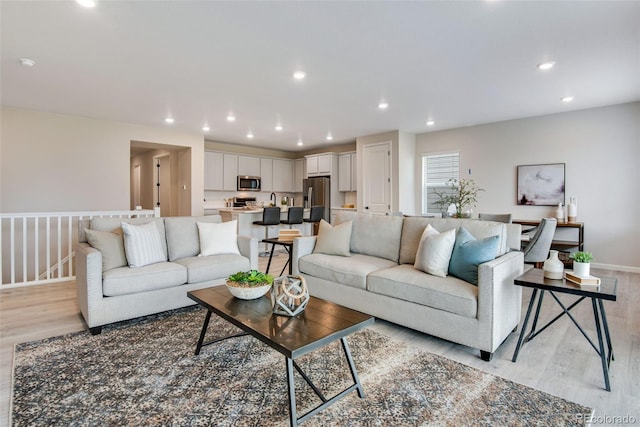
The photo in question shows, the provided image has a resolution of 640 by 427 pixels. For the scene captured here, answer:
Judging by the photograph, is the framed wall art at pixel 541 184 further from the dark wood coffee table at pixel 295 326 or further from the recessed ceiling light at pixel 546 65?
the dark wood coffee table at pixel 295 326

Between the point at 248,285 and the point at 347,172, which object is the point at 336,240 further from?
the point at 347,172

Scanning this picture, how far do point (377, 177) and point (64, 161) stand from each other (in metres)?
5.77

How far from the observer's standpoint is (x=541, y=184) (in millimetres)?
5484

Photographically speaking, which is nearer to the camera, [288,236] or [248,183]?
[288,236]

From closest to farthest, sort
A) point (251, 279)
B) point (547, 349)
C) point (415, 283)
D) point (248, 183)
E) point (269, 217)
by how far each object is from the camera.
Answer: point (251, 279) → point (547, 349) → point (415, 283) → point (269, 217) → point (248, 183)

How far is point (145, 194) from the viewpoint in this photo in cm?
930

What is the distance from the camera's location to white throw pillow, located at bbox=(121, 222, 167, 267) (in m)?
2.98

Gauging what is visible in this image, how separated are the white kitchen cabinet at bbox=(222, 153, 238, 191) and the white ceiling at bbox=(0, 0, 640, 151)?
2.74 m

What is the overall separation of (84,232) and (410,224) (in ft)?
10.6

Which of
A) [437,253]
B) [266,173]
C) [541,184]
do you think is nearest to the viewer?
[437,253]

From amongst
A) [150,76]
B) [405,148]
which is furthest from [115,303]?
[405,148]

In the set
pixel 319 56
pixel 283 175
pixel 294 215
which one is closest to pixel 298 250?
pixel 319 56

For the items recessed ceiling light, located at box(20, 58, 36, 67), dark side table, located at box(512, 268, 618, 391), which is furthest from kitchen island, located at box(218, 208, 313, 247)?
dark side table, located at box(512, 268, 618, 391)

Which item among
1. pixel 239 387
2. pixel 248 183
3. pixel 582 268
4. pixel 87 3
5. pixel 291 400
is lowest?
pixel 239 387
